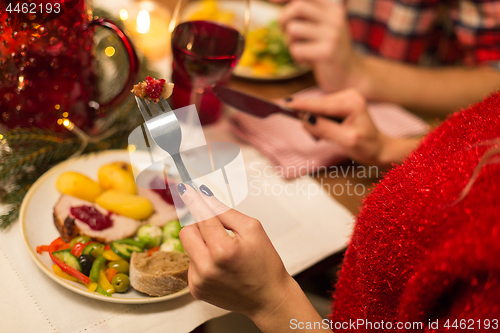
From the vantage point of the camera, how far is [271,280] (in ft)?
1.12

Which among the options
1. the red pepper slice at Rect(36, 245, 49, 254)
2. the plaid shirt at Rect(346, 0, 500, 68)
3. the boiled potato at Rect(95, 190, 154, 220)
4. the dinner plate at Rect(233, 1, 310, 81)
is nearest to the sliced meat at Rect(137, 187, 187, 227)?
the boiled potato at Rect(95, 190, 154, 220)

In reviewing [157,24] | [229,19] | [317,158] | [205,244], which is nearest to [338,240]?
[317,158]

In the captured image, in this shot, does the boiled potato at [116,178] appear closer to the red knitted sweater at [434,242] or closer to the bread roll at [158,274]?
the bread roll at [158,274]

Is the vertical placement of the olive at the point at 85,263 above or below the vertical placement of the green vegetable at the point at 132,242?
above

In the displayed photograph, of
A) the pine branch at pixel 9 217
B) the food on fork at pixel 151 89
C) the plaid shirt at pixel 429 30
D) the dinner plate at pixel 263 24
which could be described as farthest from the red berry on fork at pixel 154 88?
the plaid shirt at pixel 429 30

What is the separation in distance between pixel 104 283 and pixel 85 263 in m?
0.03

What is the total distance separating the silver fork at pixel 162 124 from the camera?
0.30 meters

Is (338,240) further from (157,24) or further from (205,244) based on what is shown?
(157,24)

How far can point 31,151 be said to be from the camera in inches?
20.1

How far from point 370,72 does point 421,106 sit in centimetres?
15

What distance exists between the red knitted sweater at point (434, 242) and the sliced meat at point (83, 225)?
262mm

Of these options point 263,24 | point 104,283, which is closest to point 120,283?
point 104,283

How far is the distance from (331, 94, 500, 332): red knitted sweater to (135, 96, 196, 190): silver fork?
19 cm

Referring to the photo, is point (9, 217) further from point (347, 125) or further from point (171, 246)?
point (347, 125)
